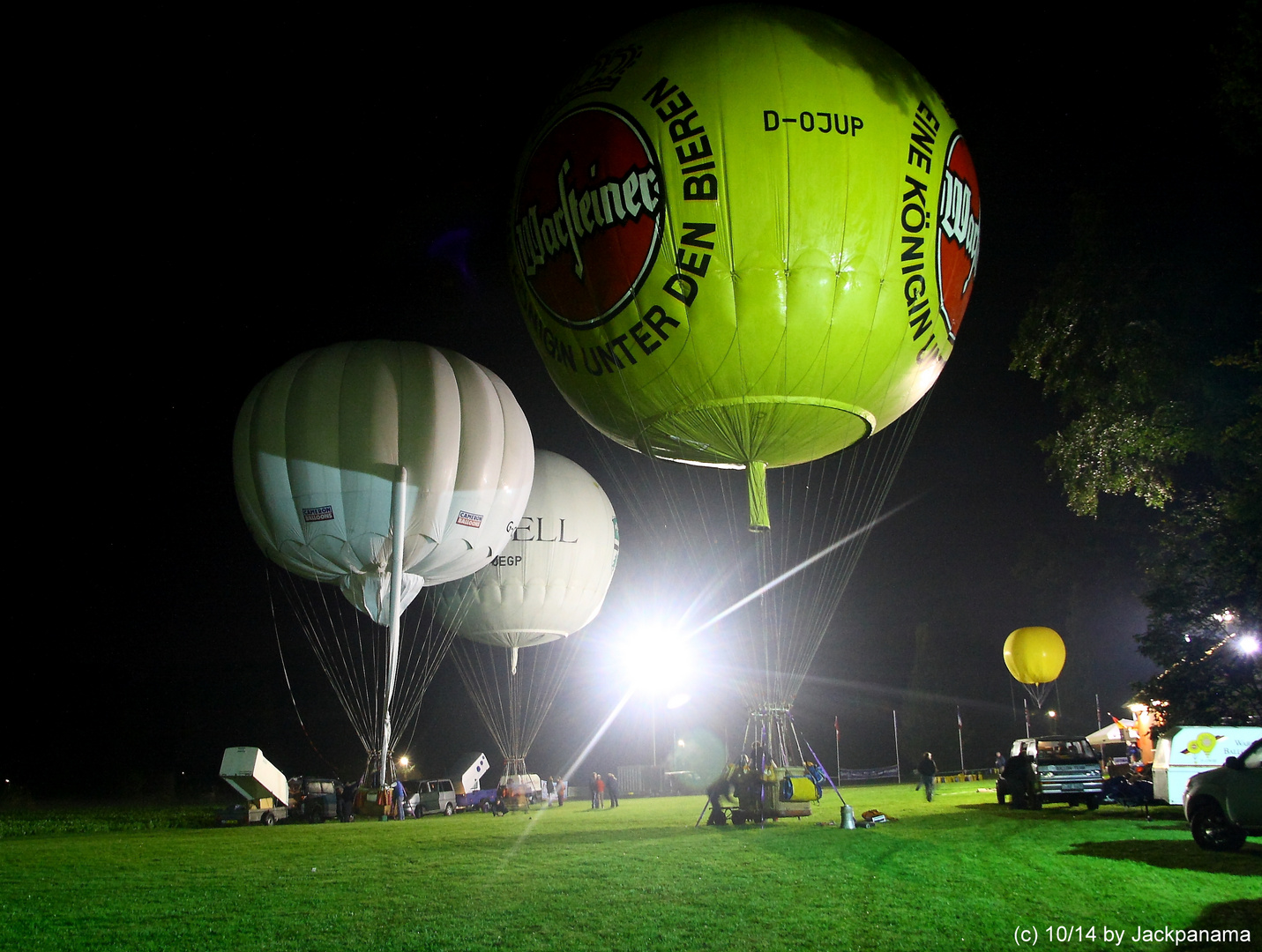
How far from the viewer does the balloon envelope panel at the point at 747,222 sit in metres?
8.06

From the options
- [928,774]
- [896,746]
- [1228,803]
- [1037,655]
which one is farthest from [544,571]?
[896,746]

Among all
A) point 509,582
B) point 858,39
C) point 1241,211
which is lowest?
point 509,582

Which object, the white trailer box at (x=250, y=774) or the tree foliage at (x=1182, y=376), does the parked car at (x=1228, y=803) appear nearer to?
the tree foliage at (x=1182, y=376)

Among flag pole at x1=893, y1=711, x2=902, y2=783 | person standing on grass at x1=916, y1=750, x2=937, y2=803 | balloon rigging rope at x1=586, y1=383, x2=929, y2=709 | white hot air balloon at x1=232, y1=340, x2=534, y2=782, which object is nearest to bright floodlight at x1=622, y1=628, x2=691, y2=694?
balloon rigging rope at x1=586, y1=383, x2=929, y2=709

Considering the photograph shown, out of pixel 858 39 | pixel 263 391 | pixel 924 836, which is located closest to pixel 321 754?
pixel 263 391

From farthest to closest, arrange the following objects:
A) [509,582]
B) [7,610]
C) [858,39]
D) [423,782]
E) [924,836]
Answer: [7,610], [423,782], [509,582], [924,836], [858,39]

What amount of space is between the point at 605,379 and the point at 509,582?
14490 mm

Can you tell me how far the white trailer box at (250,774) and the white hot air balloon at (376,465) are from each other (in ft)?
22.3

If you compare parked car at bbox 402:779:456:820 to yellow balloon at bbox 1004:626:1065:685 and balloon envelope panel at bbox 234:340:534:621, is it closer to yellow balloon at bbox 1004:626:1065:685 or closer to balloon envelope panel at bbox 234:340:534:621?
balloon envelope panel at bbox 234:340:534:621

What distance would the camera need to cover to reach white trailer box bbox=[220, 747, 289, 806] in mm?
22812

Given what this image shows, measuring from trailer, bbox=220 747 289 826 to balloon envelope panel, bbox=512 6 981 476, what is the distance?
59.3ft

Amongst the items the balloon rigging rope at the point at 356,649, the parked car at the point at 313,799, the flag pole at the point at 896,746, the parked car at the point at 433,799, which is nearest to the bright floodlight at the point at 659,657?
the balloon rigging rope at the point at 356,649

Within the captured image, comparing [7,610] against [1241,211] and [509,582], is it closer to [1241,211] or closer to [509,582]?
[509,582]

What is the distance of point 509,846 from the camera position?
13.0 metres
